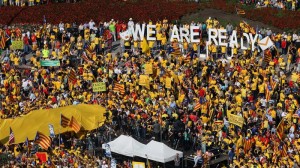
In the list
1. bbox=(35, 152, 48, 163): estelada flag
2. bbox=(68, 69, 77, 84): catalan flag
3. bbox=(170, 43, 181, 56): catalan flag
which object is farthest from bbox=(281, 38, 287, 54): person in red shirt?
bbox=(35, 152, 48, 163): estelada flag

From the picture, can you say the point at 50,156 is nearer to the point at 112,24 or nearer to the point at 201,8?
the point at 112,24

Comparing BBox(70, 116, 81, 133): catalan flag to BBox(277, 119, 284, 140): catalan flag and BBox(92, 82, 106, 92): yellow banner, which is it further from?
BBox(277, 119, 284, 140): catalan flag

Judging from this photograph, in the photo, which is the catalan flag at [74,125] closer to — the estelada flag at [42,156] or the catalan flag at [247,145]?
the estelada flag at [42,156]

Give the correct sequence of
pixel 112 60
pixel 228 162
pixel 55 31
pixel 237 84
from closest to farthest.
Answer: pixel 228 162 → pixel 237 84 → pixel 112 60 → pixel 55 31

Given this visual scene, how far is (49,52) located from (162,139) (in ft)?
57.7

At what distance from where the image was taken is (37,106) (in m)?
62.0

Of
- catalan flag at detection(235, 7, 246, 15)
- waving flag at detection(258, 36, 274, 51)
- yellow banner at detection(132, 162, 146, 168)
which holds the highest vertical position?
catalan flag at detection(235, 7, 246, 15)

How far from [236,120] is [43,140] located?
395 inches

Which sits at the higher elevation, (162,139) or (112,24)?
(112,24)

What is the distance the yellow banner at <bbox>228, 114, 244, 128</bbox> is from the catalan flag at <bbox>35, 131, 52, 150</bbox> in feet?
31.1

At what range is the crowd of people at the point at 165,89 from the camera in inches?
2141

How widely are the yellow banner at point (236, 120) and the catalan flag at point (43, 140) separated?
9.49m

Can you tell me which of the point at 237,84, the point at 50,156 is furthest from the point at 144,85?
the point at 50,156

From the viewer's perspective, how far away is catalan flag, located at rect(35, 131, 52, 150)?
54.9m
